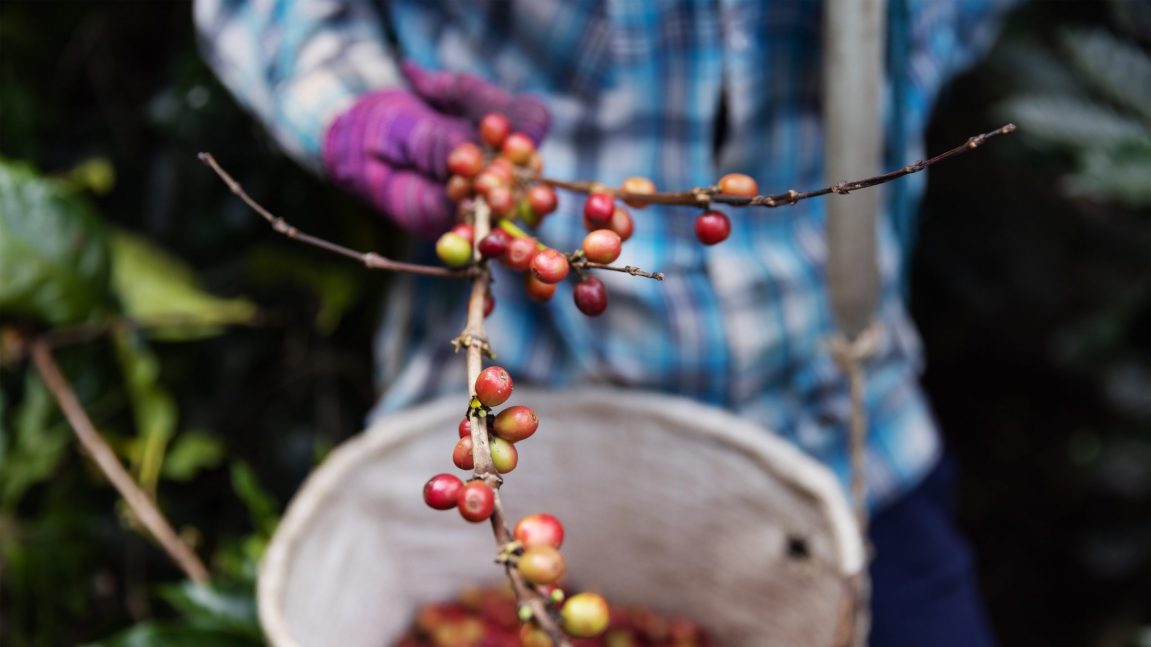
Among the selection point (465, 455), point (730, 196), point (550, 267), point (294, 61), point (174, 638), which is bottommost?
point (174, 638)

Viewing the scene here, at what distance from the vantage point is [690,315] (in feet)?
2.88

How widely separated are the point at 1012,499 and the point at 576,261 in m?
1.51

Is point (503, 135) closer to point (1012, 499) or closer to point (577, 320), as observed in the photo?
point (577, 320)

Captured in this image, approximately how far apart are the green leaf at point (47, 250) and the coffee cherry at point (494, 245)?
0.59 metres

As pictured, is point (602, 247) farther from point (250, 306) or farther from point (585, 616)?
point (250, 306)

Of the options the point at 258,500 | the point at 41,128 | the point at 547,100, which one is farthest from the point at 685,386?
the point at 41,128

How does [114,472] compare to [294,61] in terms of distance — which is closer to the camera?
[294,61]

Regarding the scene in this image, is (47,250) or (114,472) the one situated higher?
(47,250)

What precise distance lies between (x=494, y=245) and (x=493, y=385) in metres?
0.14

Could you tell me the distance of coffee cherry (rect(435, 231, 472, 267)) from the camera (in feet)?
1.87

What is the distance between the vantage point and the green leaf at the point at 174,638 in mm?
834

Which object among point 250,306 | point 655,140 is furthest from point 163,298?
point 655,140

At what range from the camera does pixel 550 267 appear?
1.59ft

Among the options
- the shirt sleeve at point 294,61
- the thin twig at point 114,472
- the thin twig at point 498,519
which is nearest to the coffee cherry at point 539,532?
the thin twig at point 498,519
